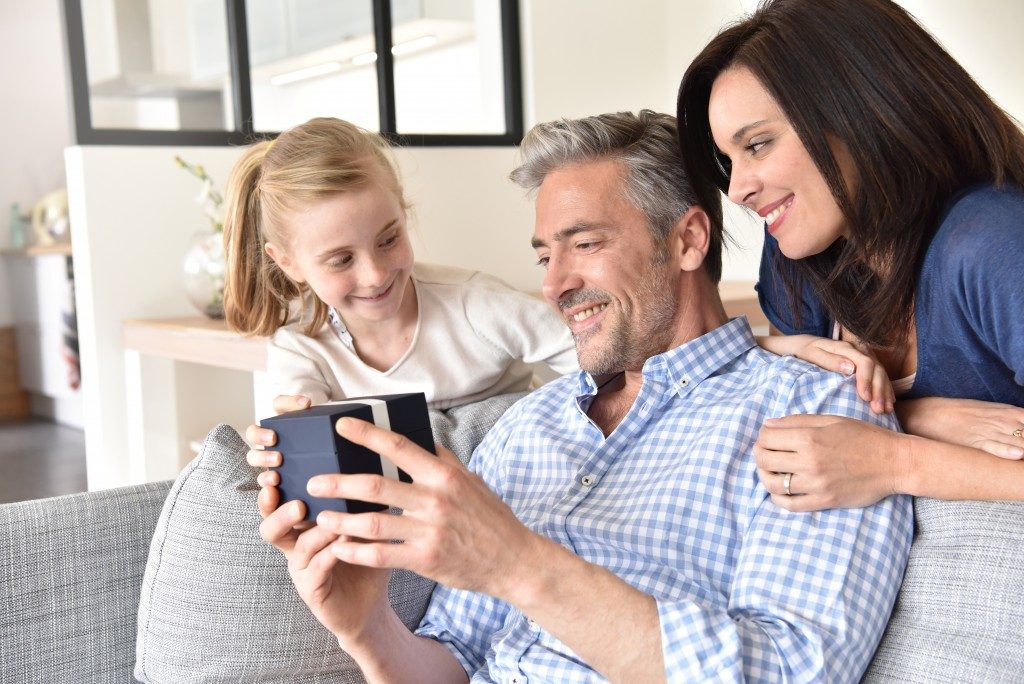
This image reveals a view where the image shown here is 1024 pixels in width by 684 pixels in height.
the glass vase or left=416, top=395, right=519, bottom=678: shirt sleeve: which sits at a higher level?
the glass vase

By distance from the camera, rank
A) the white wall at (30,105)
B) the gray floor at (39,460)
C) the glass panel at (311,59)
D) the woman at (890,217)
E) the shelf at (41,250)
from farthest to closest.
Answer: the white wall at (30,105) → the glass panel at (311,59) → the shelf at (41,250) → the gray floor at (39,460) → the woman at (890,217)

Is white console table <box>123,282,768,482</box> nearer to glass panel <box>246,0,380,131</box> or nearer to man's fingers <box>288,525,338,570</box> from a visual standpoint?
man's fingers <box>288,525,338,570</box>

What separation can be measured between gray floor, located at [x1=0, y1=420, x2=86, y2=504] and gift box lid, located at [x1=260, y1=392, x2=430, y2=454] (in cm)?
354

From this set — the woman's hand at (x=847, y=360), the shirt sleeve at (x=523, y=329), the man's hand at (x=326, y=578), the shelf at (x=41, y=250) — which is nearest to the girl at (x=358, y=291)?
the shirt sleeve at (x=523, y=329)

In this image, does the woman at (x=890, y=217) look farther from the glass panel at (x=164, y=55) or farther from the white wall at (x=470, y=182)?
the glass panel at (x=164, y=55)

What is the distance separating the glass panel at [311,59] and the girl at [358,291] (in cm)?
360

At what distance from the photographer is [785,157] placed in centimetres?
142

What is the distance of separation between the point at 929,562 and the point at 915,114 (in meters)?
0.55

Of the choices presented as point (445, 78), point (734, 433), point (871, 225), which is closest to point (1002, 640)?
point (734, 433)

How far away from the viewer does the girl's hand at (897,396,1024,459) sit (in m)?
1.21

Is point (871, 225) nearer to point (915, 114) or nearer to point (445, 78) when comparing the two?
point (915, 114)

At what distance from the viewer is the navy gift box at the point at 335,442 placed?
1014 mm

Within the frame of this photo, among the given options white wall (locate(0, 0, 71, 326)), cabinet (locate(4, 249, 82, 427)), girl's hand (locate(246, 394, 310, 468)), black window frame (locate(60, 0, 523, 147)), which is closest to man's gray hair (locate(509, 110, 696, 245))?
girl's hand (locate(246, 394, 310, 468))

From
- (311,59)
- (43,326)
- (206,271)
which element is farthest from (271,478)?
(311,59)
